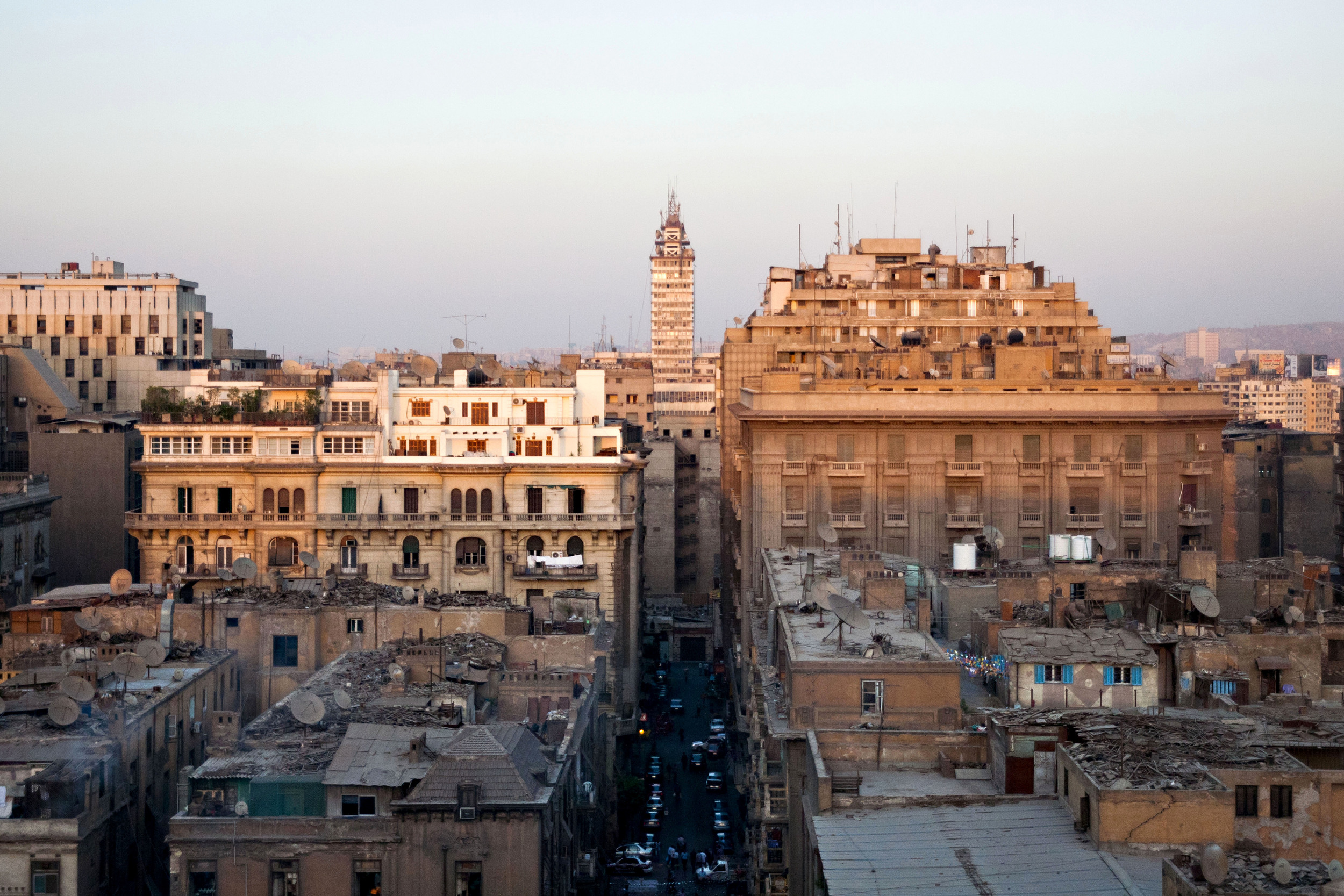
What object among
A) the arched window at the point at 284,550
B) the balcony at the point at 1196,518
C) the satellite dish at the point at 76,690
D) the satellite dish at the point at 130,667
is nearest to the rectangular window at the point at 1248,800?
the satellite dish at the point at 76,690

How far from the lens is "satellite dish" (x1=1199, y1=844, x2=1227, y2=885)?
27391mm

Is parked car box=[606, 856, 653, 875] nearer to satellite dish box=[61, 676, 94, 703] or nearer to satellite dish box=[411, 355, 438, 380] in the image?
satellite dish box=[61, 676, 94, 703]

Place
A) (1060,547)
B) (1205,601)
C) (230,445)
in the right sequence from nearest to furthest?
(1205,601), (1060,547), (230,445)

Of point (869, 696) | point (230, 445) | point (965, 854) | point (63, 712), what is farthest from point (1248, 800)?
point (230, 445)

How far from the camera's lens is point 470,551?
274 ft

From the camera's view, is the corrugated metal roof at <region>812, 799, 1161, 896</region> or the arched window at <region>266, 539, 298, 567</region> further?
the arched window at <region>266, 539, 298, 567</region>

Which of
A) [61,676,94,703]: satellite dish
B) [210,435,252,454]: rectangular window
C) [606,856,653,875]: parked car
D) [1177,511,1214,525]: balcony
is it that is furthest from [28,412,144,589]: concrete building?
[1177,511,1214,525]: balcony

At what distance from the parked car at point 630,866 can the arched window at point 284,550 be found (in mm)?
27139

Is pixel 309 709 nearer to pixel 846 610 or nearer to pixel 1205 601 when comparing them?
pixel 846 610

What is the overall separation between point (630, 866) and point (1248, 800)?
32059 mm

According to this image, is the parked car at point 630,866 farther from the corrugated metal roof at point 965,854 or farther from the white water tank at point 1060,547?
the corrugated metal roof at point 965,854

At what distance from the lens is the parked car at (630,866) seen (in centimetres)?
6216

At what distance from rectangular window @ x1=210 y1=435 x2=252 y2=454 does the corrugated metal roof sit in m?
53.9

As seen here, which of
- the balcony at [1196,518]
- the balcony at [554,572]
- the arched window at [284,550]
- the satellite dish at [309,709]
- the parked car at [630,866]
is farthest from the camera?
the balcony at [1196,518]
